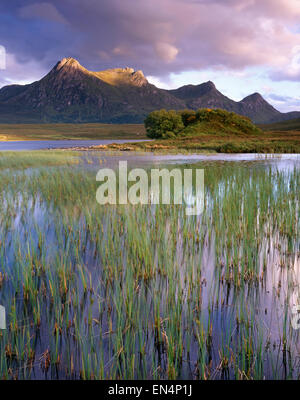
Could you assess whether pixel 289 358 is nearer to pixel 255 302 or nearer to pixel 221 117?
pixel 255 302

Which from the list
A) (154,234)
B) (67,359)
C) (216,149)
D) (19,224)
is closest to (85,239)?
(154,234)

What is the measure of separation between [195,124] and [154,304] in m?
60.6

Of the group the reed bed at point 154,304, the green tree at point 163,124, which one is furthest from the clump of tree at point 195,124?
the reed bed at point 154,304

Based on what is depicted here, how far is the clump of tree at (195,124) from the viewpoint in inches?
2249

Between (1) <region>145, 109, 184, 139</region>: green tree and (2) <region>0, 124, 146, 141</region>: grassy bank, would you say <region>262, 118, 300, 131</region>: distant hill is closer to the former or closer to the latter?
(2) <region>0, 124, 146, 141</region>: grassy bank

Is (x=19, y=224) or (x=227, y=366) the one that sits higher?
(x=19, y=224)

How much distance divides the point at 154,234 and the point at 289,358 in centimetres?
331

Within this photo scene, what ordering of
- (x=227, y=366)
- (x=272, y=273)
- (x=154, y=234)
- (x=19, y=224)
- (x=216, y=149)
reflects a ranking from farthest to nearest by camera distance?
1. (x=216, y=149)
2. (x=19, y=224)
3. (x=154, y=234)
4. (x=272, y=273)
5. (x=227, y=366)

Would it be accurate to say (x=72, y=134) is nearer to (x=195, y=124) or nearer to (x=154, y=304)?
(x=195, y=124)

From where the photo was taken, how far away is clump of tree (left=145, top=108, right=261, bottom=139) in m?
57.1

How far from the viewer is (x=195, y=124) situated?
201 ft

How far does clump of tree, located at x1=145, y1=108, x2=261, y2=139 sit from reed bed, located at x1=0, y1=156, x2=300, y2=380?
49.5 meters

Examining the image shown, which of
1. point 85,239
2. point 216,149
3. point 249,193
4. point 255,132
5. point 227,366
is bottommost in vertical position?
point 227,366
